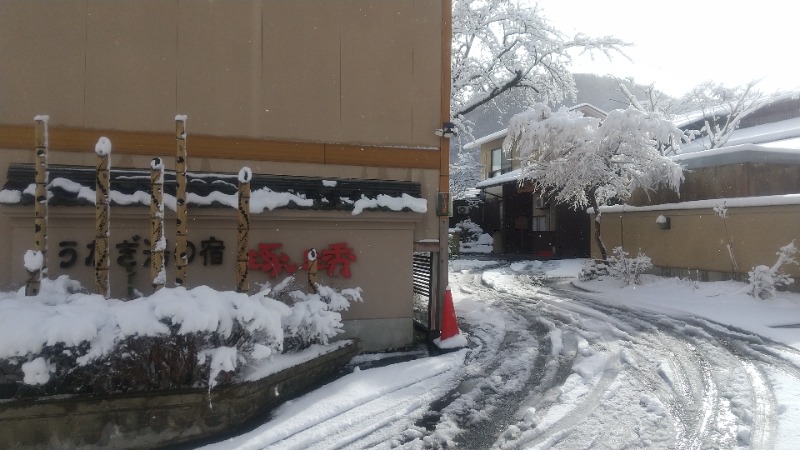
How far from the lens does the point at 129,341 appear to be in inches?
182

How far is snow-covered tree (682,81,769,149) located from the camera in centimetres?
2225

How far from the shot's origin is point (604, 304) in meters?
12.1

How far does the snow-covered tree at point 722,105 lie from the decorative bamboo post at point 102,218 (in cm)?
2304

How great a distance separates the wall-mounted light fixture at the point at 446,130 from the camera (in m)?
8.16

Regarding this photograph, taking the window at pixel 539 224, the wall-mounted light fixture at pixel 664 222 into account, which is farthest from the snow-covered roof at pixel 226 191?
the window at pixel 539 224

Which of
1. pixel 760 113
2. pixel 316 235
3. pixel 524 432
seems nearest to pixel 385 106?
pixel 316 235

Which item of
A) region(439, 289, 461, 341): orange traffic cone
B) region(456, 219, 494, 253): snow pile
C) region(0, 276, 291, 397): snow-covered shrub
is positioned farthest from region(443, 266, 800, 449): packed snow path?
region(456, 219, 494, 253): snow pile

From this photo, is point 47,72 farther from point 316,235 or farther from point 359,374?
point 359,374

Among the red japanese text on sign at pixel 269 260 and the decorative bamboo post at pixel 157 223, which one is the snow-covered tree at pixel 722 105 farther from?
the decorative bamboo post at pixel 157 223

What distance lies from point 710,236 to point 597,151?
384cm

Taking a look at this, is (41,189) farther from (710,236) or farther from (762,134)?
(762,134)

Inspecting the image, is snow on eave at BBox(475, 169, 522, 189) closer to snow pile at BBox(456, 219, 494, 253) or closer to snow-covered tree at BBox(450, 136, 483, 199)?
snow-covered tree at BBox(450, 136, 483, 199)

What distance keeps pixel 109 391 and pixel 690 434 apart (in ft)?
17.7

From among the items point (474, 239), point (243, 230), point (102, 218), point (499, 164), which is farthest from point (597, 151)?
point (499, 164)
